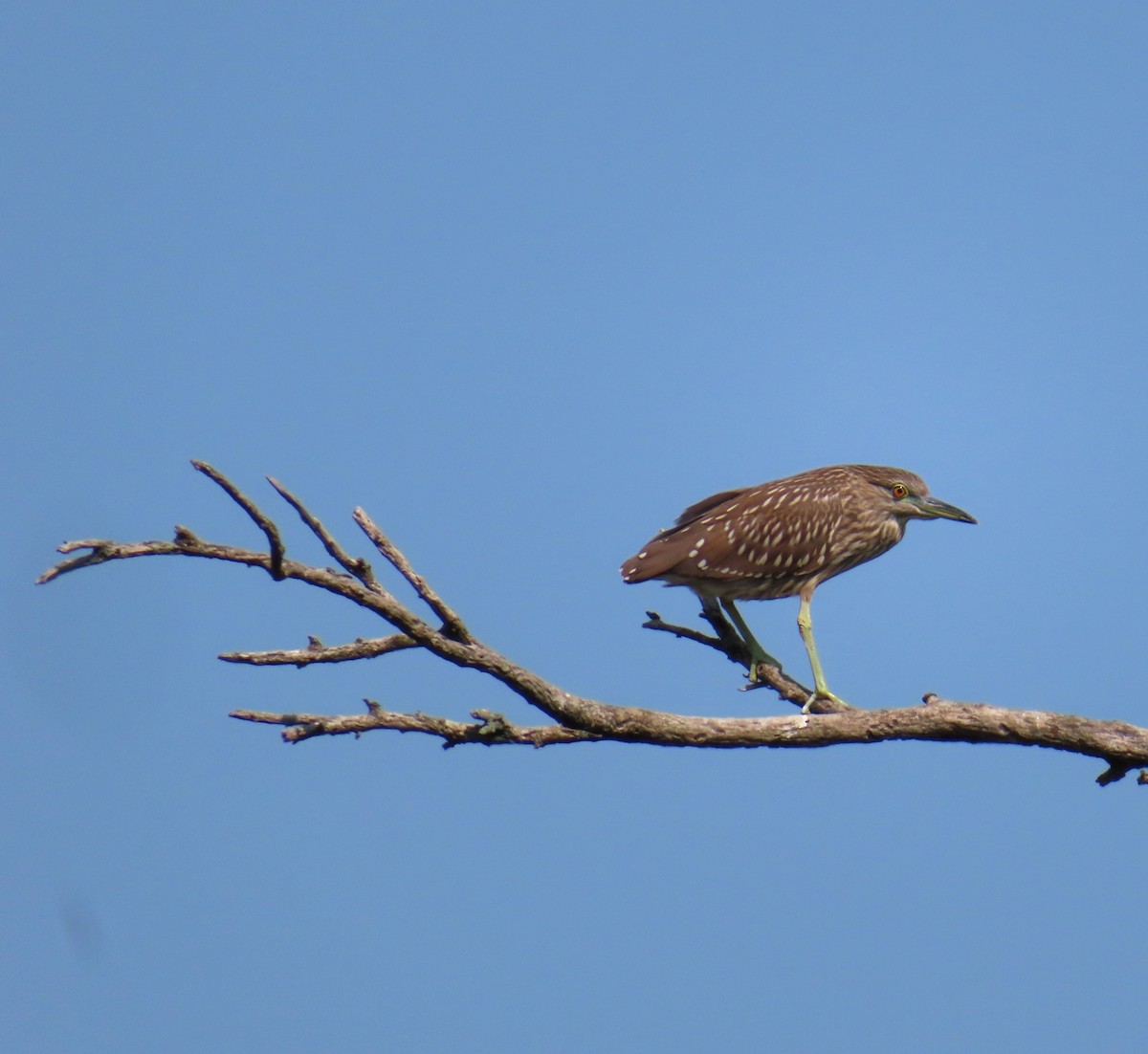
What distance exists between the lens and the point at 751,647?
8492 mm

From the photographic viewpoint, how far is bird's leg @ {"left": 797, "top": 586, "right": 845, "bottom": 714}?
26.1ft

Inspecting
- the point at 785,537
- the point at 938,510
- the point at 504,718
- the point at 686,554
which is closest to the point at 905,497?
the point at 938,510

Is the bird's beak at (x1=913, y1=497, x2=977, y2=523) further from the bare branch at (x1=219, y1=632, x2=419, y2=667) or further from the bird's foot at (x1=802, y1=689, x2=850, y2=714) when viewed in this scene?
the bare branch at (x1=219, y1=632, x2=419, y2=667)

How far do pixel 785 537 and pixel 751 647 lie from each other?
97cm

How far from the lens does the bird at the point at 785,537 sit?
28.6 feet

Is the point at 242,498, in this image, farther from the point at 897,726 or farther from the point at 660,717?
the point at 897,726

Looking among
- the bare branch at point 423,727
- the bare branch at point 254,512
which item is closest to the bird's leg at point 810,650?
the bare branch at point 423,727

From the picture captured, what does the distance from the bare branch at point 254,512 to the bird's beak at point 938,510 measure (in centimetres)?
613

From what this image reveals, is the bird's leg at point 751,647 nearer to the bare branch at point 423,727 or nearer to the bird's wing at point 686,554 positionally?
the bird's wing at point 686,554

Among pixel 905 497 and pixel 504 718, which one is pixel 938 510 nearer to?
pixel 905 497

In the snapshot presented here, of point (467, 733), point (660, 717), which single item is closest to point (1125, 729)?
point (660, 717)

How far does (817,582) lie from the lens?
929 centimetres

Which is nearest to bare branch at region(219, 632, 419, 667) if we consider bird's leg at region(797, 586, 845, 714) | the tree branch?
the tree branch

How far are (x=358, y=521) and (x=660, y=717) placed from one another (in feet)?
5.74
